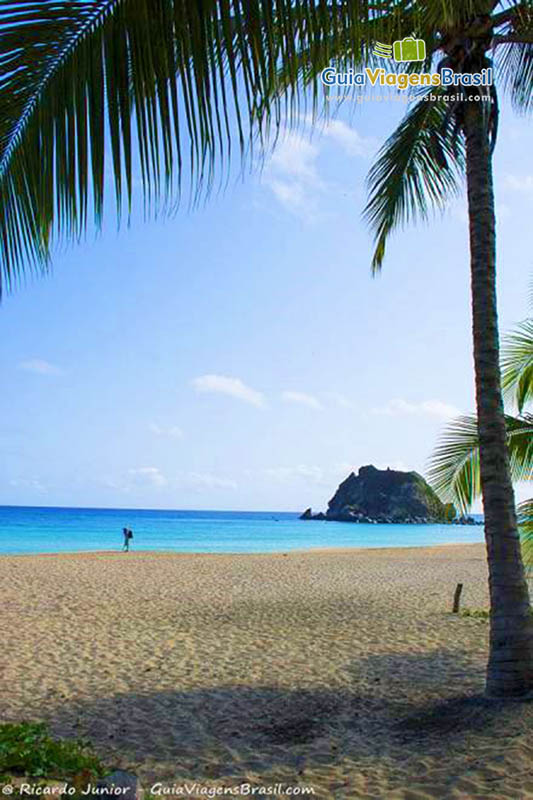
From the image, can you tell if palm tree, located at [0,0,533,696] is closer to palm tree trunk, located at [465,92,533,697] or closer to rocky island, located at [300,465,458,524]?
palm tree trunk, located at [465,92,533,697]

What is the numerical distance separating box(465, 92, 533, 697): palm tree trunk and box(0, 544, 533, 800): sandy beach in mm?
412

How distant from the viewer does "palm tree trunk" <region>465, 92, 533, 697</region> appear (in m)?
5.91

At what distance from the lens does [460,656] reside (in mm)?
8781

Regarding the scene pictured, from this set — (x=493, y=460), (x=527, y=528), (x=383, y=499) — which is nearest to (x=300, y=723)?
(x=493, y=460)

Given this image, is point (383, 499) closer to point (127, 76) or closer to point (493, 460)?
point (493, 460)

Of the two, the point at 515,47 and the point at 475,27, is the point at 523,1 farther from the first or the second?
the point at 515,47

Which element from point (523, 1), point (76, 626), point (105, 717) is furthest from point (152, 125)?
point (76, 626)

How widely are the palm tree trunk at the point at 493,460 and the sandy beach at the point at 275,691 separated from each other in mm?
412

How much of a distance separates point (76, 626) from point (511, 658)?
27.4ft

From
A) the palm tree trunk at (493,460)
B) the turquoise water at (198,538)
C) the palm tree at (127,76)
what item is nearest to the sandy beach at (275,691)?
the palm tree trunk at (493,460)

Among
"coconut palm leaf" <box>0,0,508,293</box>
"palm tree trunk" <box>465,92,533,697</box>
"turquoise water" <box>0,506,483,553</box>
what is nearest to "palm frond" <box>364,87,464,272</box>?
"palm tree trunk" <box>465,92,533,697</box>

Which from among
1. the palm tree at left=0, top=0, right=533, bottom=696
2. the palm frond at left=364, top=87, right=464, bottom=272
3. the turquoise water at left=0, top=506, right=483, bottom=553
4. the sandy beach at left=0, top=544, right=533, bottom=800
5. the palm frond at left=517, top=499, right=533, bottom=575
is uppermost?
the palm frond at left=364, top=87, right=464, bottom=272

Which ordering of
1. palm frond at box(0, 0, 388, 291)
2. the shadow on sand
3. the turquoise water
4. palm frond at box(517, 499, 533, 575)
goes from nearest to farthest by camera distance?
palm frond at box(0, 0, 388, 291)
the shadow on sand
palm frond at box(517, 499, 533, 575)
the turquoise water

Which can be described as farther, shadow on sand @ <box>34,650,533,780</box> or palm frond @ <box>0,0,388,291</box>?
shadow on sand @ <box>34,650,533,780</box>
